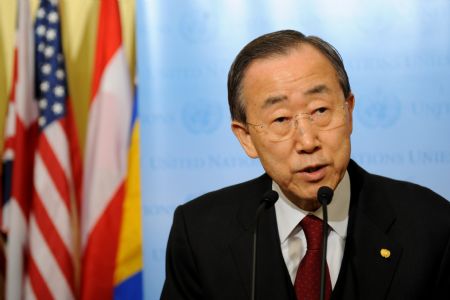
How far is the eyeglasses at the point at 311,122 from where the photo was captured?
5.04ft

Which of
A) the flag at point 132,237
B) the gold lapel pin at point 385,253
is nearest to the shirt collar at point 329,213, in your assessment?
the gold lapel pin at point 385,253

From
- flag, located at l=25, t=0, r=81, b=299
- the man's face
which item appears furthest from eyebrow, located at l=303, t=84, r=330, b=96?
flag, located at l=25, t=0, r=81, b=299

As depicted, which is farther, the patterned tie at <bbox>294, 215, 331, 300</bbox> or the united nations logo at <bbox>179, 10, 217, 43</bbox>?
the united nations logo at <bbox>179, 10, 217, 43</bbox>

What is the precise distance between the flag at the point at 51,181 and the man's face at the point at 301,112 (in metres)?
1.66

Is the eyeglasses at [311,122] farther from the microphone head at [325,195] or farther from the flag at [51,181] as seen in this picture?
the flag at [51,181]

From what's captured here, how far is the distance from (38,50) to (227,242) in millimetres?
1813

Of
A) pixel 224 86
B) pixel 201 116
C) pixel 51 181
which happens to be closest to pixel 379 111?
pixel 224 86

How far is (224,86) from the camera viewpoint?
3.10 m

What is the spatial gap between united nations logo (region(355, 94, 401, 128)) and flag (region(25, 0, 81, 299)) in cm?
162

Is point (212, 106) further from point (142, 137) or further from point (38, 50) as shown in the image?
point (38, 50)

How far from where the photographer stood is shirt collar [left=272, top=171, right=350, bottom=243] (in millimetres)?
1677

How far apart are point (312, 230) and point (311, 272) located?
0.13 metres

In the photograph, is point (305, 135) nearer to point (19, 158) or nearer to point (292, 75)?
point (292, 75)

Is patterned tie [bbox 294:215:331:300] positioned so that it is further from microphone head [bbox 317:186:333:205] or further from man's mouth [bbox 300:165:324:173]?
microphone head [bbox 317:186:333:205]
